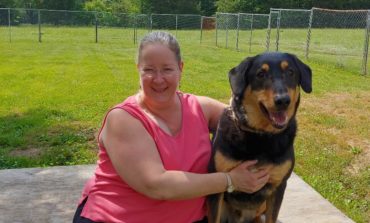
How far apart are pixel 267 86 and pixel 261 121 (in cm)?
22

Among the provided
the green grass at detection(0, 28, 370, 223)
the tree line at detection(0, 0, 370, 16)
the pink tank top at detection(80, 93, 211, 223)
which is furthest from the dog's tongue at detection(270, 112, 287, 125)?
the tree line at detection(0, 0, 370, 16)

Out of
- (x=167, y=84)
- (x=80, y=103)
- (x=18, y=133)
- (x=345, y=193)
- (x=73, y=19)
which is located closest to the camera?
(x=167, y=84)

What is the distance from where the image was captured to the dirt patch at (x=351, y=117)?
572cm

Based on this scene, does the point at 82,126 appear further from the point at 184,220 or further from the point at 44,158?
the point at 184,220

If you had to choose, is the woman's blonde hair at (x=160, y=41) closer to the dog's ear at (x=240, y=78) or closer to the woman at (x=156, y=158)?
the woman at (x=156, y=158)

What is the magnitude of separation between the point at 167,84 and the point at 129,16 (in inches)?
1114

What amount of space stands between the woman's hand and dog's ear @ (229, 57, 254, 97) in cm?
43

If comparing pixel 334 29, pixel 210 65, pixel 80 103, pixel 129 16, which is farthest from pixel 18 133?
pixel 129 16

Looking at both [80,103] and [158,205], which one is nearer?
[158,205]

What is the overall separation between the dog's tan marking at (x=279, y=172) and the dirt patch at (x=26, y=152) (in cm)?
379

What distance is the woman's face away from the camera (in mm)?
2459

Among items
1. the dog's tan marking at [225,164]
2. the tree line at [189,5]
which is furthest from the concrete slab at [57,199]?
the tree line at [189,5]

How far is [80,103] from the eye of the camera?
351 inches

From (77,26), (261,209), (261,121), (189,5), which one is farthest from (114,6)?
(261,121)
